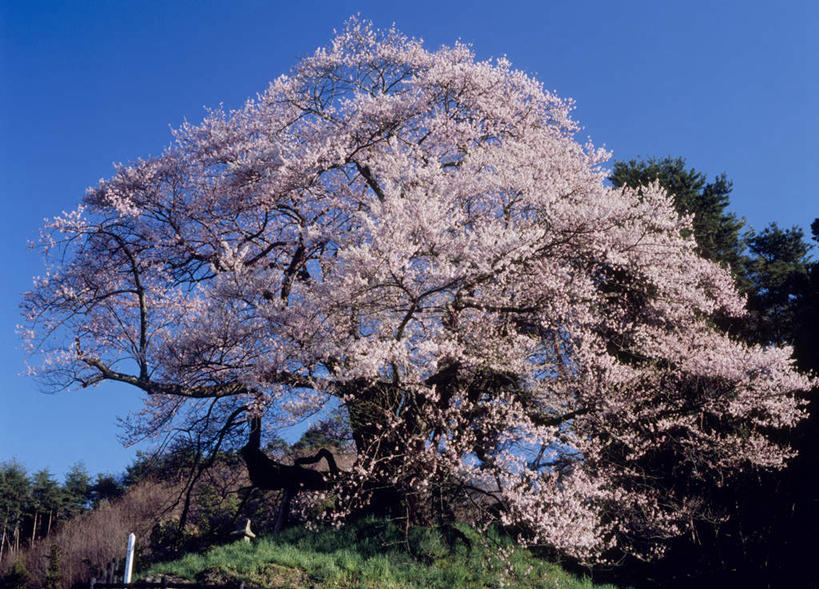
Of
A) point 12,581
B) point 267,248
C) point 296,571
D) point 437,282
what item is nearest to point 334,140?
point 267,248

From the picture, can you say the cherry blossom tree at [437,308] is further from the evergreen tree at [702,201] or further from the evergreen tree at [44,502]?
the evergreen tree at [44,502]

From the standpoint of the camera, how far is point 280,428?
12.7m

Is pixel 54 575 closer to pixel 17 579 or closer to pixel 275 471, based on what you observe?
pixel 17 579

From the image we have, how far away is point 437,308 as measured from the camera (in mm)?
11922

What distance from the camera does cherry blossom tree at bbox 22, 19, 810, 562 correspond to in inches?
427

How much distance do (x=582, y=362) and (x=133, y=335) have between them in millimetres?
10796

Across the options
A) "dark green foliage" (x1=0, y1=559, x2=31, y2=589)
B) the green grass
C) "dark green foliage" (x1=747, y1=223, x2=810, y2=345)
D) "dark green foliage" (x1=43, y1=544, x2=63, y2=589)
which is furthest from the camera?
"dark green foliage" (x1=0, y1=559, x2=31, y2=589)

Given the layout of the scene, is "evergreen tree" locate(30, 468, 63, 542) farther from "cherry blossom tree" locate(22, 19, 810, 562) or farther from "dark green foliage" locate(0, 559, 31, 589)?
"cherry blossom tree" locate(22, 19, 810, 562)

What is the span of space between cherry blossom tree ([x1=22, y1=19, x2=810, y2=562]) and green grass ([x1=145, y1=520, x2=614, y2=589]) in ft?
2.29

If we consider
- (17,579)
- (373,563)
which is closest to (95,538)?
(17,579)

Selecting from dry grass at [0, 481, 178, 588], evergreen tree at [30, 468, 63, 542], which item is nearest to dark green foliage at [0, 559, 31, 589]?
dry grass at [0, 481, 178, 588]

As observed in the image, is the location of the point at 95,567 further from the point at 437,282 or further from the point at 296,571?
the point at 437,282

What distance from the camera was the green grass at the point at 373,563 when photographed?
1045 cm

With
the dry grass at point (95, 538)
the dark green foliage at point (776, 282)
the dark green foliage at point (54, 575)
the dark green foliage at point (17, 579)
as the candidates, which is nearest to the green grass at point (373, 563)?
the dark green foliage at point (776, 282)
